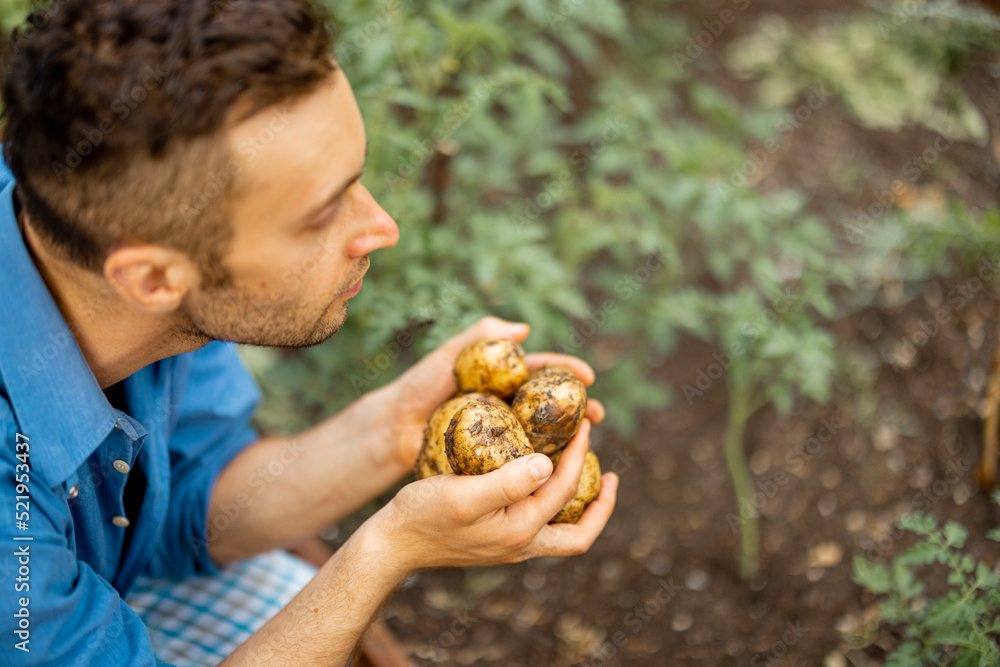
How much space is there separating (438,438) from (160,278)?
0.79 metres

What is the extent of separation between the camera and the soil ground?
280 cm

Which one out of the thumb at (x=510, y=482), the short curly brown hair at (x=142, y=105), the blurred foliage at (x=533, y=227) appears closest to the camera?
the short curly brown hair at (x=142, y=105)

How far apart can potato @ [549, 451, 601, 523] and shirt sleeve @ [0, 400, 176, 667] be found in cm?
106

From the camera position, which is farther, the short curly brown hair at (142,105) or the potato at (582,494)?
the potato at (582,494)

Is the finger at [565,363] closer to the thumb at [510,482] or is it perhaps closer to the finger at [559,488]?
the finger at [559,488]

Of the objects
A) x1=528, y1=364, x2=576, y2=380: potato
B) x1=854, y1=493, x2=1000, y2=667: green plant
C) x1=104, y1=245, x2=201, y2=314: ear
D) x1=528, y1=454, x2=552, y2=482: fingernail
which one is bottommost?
x1=854, y1=493, x2=1000, y2=667: green plant

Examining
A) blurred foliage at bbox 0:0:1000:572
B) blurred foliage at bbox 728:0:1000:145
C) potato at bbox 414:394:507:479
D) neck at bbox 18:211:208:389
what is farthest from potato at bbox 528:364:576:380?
blurred foliage at bbox 728:0:1000:145

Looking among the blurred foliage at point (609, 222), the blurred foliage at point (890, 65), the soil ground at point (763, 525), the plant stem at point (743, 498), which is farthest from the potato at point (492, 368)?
the blurred foliage at point (890, 65)

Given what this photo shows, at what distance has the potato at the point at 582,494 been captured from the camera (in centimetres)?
192

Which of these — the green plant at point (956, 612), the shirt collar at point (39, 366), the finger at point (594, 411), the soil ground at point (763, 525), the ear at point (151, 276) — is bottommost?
the soil ground at point (763, 525)

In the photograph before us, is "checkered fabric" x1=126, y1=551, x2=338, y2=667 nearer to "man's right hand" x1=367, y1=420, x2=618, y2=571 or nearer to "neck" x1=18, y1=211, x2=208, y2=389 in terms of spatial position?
"man's right hand" x1=367, y1=420, x2=618, y2=571

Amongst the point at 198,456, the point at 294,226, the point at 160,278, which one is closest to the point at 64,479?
the point at 160,278

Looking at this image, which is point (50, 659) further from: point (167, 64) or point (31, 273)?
point (167, 64)

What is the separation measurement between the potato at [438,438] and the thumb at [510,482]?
0.28m
